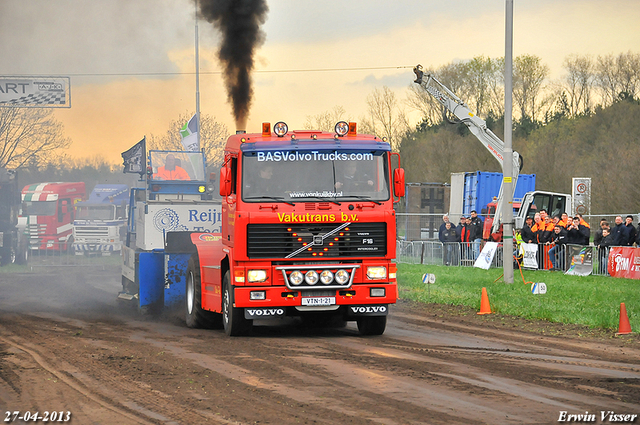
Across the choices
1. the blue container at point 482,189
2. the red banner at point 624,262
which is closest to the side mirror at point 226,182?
the red banner at point 624,262

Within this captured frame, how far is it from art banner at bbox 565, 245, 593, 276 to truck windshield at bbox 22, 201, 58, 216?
2748cm

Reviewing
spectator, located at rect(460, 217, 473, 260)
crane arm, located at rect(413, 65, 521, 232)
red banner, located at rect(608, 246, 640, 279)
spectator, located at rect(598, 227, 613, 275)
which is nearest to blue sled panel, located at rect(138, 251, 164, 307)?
red banner, located at rect(608, 246, 640, 279)

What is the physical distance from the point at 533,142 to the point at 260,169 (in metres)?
41.2

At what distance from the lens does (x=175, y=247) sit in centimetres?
1623

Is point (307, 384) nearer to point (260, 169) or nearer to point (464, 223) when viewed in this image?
point (260, 169)

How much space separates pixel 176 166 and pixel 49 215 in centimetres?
2094

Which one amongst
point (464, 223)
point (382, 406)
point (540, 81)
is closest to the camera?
point (382, 406)

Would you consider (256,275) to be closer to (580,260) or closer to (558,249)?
(580,260)

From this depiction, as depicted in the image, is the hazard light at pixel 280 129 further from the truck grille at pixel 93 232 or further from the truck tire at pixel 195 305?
the truck grille at pixel 93 232

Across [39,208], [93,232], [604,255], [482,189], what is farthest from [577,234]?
[39,208]

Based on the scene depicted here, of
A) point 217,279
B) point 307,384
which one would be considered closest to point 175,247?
point 217,279

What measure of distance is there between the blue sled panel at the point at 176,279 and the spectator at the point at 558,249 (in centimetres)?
1266

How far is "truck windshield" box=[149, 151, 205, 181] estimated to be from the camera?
73.3 ft

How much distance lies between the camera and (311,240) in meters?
12.2
